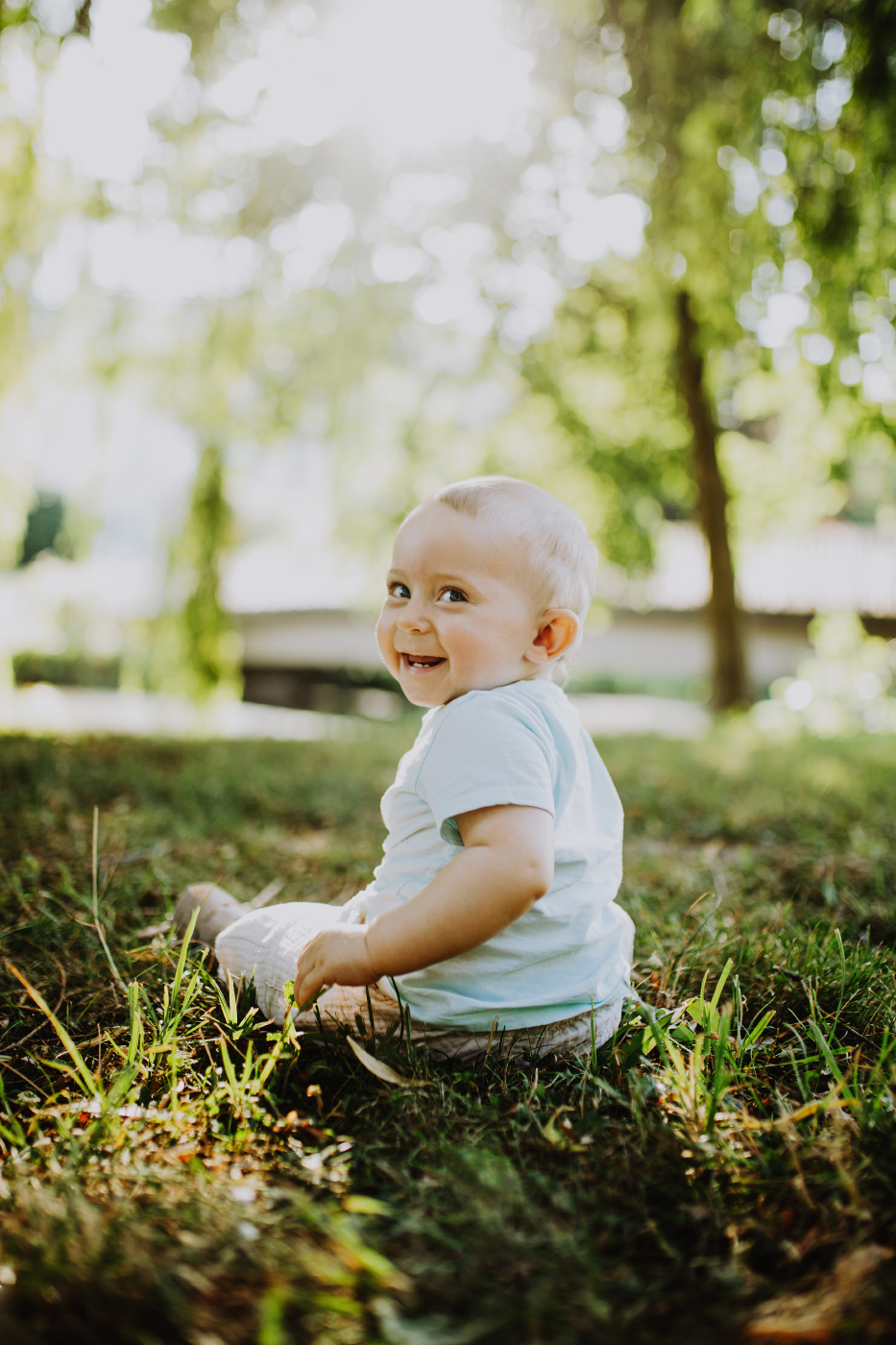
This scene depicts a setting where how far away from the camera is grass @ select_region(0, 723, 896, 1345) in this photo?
823mm

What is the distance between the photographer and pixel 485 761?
1250 mm

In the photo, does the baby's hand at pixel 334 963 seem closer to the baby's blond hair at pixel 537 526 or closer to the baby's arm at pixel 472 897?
the baby's arm at pixel 472 897

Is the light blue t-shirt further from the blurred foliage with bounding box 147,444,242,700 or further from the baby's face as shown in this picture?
the blurred foliage with bounding box 147,444,242,700

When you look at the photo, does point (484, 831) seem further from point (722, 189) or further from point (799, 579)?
point (799, 579)

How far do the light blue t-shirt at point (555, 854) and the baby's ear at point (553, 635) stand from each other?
2.0 inches

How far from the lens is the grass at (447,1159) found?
0.82m

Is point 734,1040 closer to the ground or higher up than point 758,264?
closer to the ground

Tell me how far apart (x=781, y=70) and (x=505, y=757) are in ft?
14.2

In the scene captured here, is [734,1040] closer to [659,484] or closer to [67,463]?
[67,463]

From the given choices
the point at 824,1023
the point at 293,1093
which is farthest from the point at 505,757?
the point at 824,1023

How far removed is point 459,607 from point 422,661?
0.41ft

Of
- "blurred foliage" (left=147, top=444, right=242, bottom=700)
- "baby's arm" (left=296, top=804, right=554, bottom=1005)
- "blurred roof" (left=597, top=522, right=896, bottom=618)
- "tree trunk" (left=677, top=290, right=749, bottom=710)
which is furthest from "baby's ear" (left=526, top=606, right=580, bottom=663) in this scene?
"blurred roof" (left=597, top=522, right=896, bottom=618)

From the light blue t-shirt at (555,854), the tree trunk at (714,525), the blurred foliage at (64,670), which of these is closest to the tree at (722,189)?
the tree trunk at (714,525)

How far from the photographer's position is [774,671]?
13.4m
